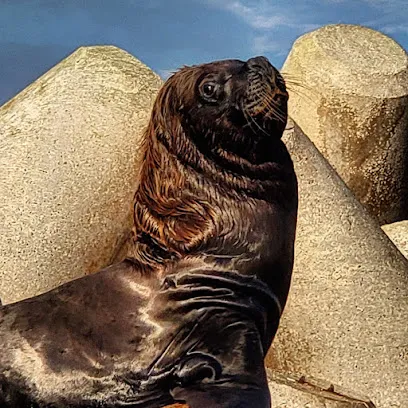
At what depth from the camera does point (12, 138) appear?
414cm

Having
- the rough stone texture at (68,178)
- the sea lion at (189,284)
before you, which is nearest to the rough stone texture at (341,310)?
the rough stone texture at (68,178)

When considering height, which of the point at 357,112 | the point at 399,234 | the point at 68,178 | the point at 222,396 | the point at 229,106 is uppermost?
the point at 229,106

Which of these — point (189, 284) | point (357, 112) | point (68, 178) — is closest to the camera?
point (189, 284)

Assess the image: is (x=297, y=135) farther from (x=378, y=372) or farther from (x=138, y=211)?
(x=138, y=211)

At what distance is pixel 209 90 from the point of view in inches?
110

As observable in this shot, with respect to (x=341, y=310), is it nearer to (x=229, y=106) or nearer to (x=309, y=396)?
(x=309, y=396)

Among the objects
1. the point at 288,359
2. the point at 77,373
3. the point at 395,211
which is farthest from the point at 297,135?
the point at 77,373

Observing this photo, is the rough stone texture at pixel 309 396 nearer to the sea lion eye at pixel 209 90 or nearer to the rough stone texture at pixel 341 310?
the rough stone texture at pixel 341 310

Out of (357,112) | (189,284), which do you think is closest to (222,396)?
(189,284)

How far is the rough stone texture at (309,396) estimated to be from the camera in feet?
11.5

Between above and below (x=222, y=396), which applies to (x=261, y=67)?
above

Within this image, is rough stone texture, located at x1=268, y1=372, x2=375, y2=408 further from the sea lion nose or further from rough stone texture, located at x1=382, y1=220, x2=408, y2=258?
rough stone texture, located at x1=382, y1=220, x2=408, y2=258

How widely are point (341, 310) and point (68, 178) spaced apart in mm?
969

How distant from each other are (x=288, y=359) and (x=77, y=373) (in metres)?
1.49
